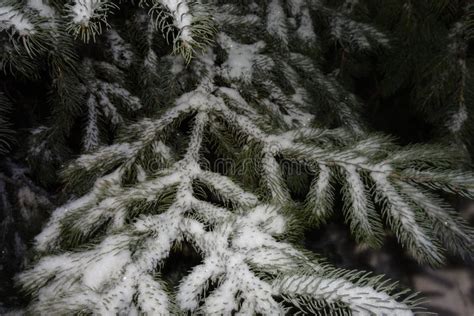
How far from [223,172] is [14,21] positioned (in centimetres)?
84

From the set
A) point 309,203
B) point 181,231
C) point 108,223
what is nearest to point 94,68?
point 108,223

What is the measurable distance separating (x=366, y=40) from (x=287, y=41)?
424mm

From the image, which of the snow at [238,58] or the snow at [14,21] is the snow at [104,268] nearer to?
the snow at [14,21]

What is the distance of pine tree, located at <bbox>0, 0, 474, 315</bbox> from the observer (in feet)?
2.80

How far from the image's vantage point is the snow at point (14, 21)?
95 centimetres

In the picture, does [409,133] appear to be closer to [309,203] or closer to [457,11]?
[457,11]

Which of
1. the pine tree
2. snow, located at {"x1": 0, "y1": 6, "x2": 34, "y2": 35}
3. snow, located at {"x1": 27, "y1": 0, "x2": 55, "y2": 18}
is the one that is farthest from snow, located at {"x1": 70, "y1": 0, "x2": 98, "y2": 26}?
snow, located at {"x1": 27, "y1": 0, "x2": 55, "y2": 18}

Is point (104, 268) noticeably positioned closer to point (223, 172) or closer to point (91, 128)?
point (223, 172)

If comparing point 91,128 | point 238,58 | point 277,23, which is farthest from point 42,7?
point 277,23

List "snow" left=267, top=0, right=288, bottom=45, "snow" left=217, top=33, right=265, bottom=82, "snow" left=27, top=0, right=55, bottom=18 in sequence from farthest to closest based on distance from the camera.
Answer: "snow" left=267, top=0, right=288, bottom=45, "snow" left=217, top=33, right=265, bottom=82, "snow" left=27, top=0, right=55, bottom=18

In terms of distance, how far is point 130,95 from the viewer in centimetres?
174

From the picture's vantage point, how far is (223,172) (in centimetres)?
148

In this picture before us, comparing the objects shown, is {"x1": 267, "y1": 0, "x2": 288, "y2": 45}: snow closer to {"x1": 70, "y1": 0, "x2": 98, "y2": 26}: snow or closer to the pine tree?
the pine tree

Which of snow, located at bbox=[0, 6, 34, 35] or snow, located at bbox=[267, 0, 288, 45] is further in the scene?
snow, located at bbox=[267, 0, 288, 45]
